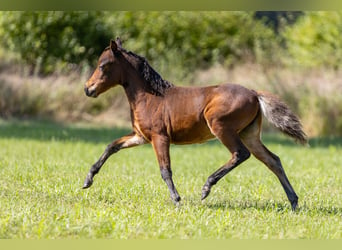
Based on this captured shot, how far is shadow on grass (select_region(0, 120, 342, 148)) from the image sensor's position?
16.8 m

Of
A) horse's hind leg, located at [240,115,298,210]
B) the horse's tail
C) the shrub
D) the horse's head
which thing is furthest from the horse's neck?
the shrub

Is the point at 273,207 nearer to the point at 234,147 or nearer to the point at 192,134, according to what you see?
the point at 234,147

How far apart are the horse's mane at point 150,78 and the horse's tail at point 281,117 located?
1228 mm

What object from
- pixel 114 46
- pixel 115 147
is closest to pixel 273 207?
pixel 115 147

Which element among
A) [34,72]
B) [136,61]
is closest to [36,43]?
[34,72]

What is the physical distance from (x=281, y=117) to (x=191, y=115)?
104cm

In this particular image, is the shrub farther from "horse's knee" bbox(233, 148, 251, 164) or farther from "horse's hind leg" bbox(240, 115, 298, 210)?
"horse's knee" bbox(233, 148, 251, 164)

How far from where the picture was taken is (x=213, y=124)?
8.27 m

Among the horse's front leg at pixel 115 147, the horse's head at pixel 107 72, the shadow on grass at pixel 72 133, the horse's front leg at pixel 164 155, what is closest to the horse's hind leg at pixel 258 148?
the horse's front leg at pixel 164 155

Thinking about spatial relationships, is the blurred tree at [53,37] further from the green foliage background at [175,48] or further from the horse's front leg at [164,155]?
the horse's front leg at [164,155]

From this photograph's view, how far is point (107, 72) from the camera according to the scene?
895 cm

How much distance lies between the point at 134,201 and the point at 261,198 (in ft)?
5.69

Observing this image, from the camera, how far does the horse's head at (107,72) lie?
29.3 feet

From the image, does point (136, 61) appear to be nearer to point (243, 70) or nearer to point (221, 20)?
point (243, 70)
